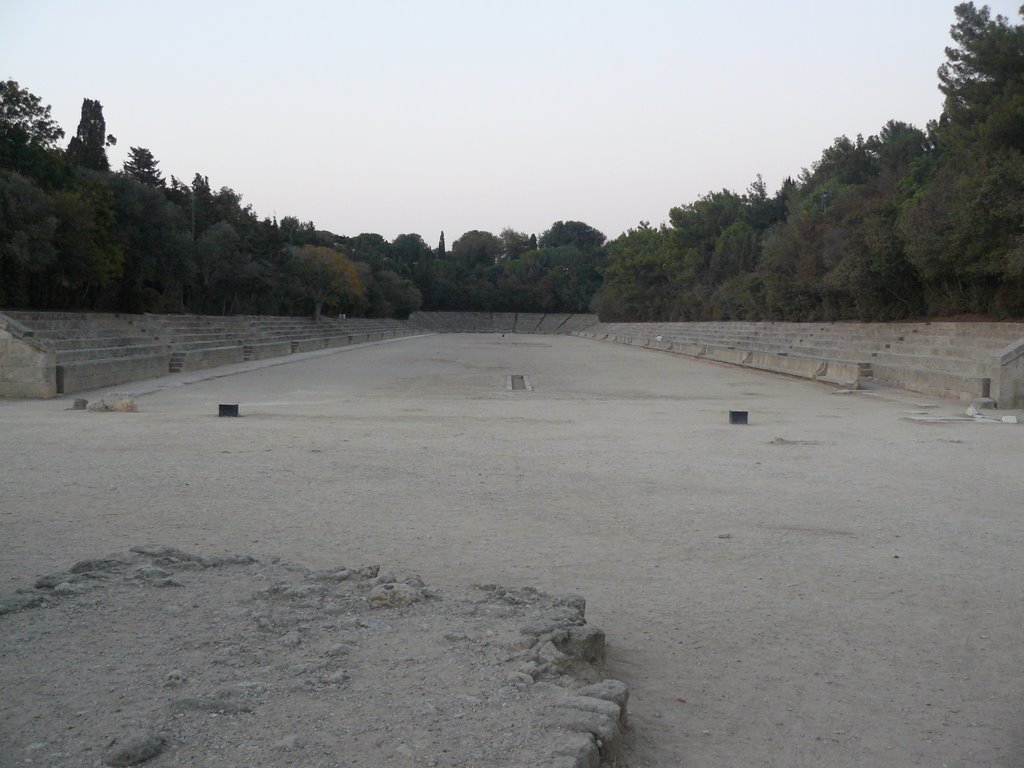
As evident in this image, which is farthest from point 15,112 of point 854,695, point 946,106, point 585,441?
point 854,695

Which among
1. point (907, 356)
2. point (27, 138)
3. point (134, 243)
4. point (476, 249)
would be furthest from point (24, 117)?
point (476, 249)

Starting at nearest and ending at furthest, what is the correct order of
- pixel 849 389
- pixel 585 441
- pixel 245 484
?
pixel 245 484 → pixel 585 441 → pixel 849 389

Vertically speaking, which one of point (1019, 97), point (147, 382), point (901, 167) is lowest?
point (147, 382)

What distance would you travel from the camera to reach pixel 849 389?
21.5m

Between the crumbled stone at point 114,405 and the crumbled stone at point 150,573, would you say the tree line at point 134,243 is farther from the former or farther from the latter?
the crumbled stone at point 150,573

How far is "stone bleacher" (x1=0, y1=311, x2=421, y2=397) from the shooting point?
17.0 meters

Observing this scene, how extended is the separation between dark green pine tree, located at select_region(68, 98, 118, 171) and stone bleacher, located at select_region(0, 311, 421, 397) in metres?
11.6

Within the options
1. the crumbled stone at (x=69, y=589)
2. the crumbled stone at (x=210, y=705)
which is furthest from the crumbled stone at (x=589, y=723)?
the crumbled stone at (x=69, y=589)

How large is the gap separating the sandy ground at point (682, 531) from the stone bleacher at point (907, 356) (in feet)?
9.63

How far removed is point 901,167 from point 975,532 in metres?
55.2

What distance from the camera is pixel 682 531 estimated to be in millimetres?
6820

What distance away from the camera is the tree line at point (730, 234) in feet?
84.2

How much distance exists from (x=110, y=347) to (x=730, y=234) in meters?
60.3

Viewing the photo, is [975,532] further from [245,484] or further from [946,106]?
[946,106]
